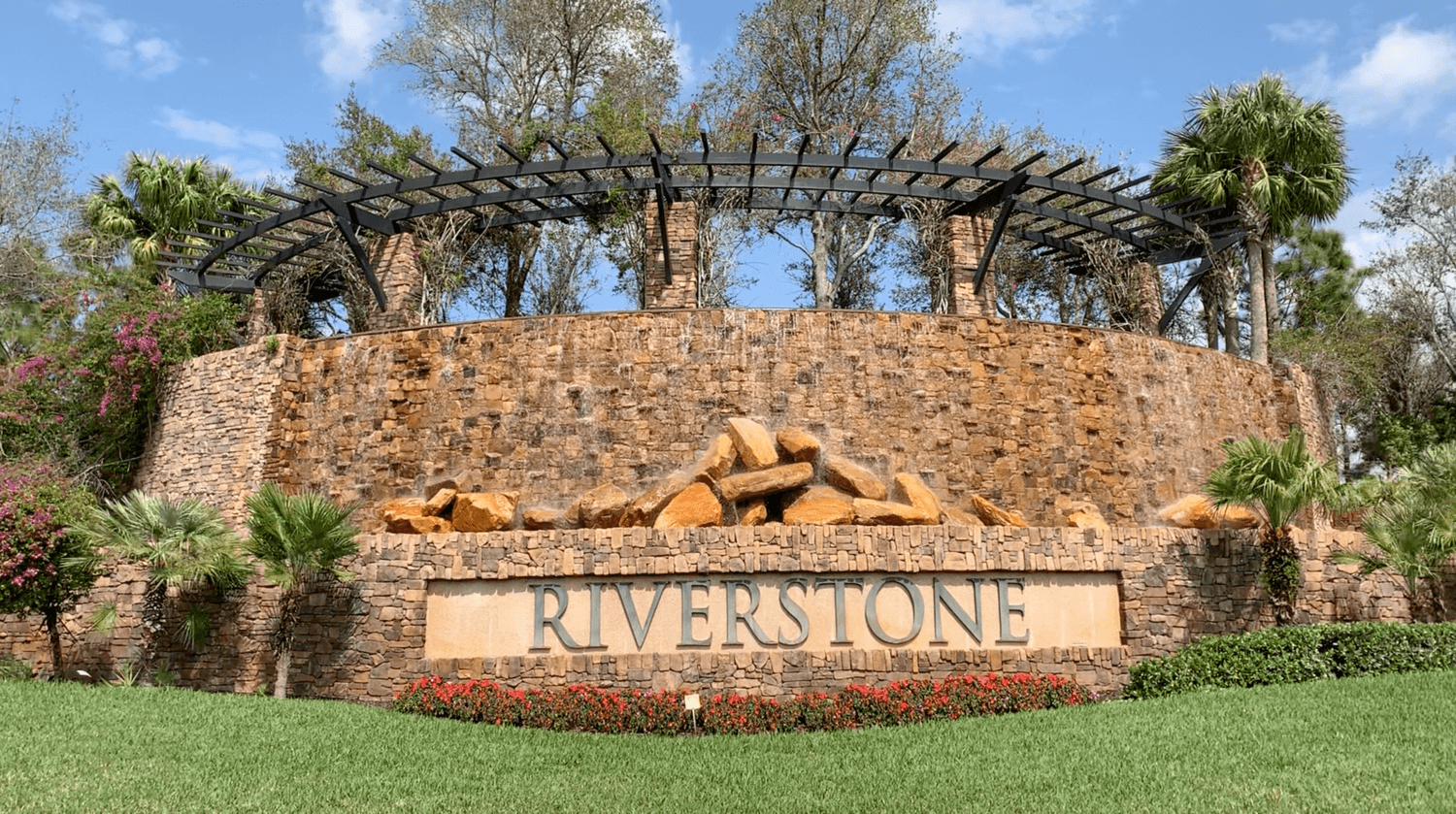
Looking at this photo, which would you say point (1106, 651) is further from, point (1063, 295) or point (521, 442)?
point (1063, 295)

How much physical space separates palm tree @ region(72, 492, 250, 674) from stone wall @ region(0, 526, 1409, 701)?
358 millimetres

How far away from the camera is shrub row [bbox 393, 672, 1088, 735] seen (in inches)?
525

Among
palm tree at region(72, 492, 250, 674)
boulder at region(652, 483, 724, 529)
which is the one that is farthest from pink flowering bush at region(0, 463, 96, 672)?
boulder at region(652, 483, 724, 529)

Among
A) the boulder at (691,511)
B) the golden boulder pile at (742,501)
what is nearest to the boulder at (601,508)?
the golden boulder pile at (742,501)

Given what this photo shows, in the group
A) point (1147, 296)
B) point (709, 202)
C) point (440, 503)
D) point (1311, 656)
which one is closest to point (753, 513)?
point (440, 503)

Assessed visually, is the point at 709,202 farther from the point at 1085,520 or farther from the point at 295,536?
the point at 295,536

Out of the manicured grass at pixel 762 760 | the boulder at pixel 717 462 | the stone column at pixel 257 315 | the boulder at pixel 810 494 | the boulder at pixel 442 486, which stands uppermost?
the stone column at pixel 257 315

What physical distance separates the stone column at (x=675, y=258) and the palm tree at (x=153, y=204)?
38.0ft

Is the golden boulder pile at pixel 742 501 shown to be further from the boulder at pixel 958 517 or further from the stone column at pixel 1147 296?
the stone column at pixel 1147 296

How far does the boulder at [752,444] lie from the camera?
16672 millimetres

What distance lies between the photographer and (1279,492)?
14.7 m

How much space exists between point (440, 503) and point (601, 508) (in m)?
2.59

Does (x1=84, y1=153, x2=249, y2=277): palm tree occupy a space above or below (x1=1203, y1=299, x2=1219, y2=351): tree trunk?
above

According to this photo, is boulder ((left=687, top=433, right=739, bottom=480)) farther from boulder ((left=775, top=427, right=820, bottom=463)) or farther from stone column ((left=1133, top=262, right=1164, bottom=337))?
stone column ((left=1133, top=262, right=1164, bottom=337))
